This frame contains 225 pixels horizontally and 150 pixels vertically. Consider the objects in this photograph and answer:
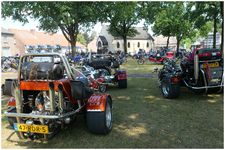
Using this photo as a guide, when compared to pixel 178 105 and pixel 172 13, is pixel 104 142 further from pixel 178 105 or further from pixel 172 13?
pixel 172 13

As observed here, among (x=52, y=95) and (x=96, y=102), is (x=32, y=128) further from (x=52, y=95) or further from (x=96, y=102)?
(x=96, y=102)

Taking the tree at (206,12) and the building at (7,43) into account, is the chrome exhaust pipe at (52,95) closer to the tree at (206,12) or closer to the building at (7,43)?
the tree at (206,12)

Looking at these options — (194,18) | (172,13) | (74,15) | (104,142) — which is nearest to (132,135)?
(104,142)

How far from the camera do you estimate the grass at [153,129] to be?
327 centimetres

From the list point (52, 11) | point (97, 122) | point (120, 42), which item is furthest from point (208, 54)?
point (120, 42)

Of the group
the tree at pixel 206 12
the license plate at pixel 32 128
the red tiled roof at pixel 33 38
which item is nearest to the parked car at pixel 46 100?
the license plate at pixel 32 128

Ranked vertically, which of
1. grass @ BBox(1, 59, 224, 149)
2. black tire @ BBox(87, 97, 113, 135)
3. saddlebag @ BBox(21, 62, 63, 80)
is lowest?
grass @ BBox(1, 59, 224, 149)

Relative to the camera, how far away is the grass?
327 centimetres

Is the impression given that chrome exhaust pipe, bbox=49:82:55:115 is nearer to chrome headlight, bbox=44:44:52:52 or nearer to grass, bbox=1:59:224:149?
grass, bbox=1:59:224:149

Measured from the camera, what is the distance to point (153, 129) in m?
3.82

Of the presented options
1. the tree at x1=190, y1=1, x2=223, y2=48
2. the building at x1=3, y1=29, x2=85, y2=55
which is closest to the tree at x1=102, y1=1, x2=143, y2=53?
the tree at x1=190, y1=1, x2=223, y2=48

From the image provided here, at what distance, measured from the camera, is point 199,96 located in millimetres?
6137

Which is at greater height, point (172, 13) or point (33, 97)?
point (172, 13)

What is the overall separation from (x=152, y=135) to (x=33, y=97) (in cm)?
249
